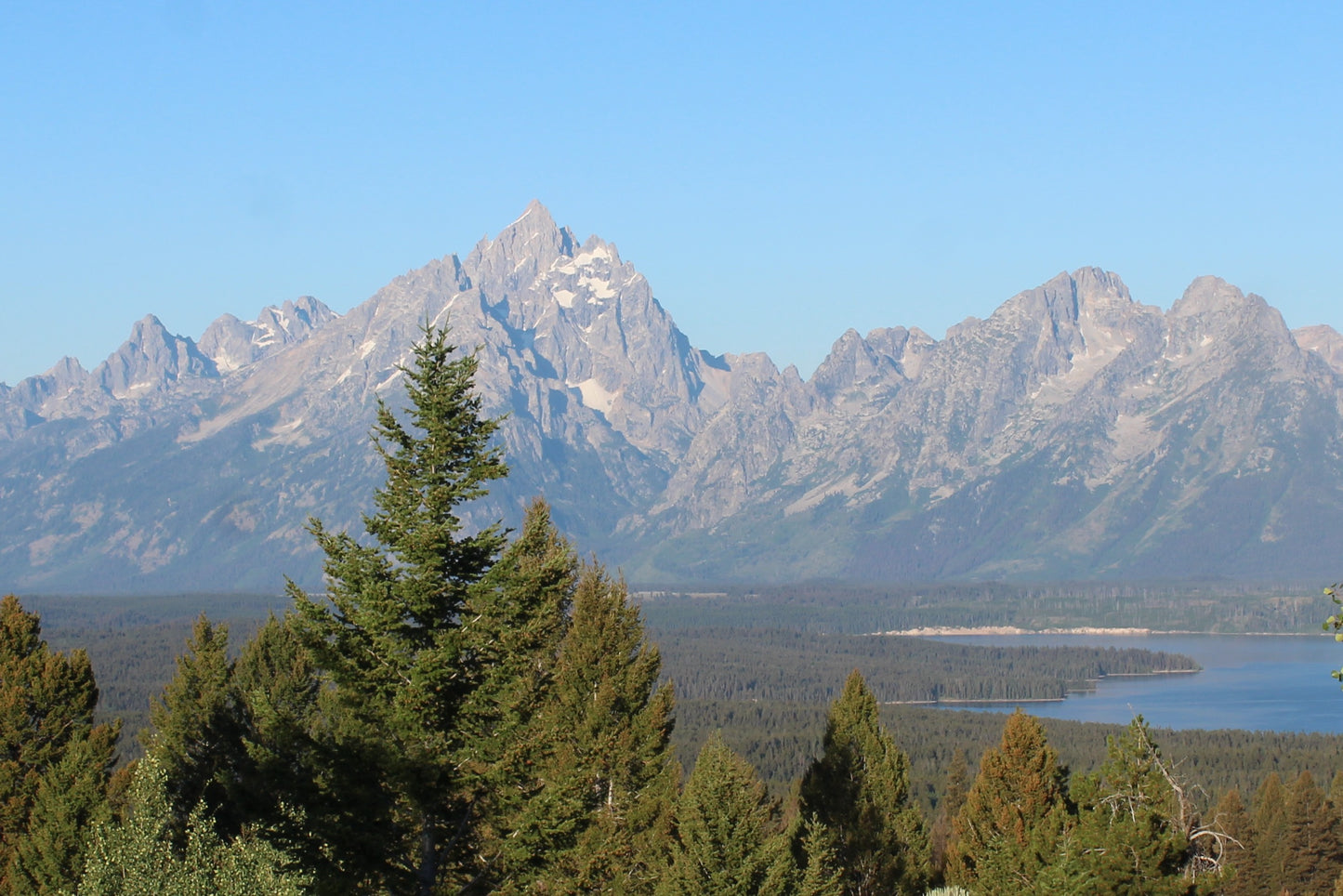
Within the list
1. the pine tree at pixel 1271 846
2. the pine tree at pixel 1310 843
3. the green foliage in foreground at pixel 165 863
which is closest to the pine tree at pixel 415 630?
the green foliage in foreground at pixel 165 863

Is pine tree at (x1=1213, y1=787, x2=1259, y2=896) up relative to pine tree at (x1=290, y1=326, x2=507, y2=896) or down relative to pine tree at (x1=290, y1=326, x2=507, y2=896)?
down

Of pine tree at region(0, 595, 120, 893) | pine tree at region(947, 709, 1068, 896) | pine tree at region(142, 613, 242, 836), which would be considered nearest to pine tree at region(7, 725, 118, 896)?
pine tree at region(0, 595, 120, 893)

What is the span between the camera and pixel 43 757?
46.6 meters

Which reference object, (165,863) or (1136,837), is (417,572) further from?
(1136,837)

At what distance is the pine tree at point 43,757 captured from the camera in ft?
141

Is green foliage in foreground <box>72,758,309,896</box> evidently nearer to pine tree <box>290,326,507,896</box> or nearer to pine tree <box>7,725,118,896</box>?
pine tree <box>290,326,507,896</box>

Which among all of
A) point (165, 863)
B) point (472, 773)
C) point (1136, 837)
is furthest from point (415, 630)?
point (1136, 837)

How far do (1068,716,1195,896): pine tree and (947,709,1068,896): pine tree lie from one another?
5544 mm

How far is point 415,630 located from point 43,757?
71.3ft

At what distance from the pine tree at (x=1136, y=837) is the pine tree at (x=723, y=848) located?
27.6ft

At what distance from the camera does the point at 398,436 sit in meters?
33.4

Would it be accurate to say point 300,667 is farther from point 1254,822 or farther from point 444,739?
point 1254,822

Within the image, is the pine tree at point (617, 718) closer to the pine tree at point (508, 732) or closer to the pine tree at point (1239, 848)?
the pine tree at point (508, 732)

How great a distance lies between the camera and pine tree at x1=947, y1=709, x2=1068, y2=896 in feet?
151
